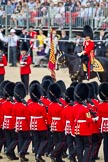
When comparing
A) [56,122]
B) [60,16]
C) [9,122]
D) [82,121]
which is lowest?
[9,122]

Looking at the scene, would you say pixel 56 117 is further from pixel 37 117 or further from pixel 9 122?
pixel 9 122

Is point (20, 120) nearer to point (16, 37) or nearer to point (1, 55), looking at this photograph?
point (1, 55)

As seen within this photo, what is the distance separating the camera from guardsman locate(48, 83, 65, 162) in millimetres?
15750

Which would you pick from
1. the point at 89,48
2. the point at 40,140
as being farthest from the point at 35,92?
the point at 89,48

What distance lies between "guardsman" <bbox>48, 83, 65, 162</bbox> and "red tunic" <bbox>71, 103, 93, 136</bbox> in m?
0.75

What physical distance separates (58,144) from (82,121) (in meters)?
1.09

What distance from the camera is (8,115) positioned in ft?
54.1

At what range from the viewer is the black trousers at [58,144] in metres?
15.9

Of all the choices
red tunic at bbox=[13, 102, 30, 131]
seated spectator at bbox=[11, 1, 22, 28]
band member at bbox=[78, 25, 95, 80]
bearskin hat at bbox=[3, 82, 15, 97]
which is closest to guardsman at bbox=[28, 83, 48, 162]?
red tunic at bbox=[13, 102, 30, 131]

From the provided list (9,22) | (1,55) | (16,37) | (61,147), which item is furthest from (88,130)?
(9,22)

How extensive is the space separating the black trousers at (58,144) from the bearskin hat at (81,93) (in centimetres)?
102

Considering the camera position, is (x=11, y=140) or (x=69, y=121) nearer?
(x=69, y=121)

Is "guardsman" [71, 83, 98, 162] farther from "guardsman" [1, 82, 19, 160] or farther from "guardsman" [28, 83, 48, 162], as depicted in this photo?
"guardsman" [1, 82, 19, 160]

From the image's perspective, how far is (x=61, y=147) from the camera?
15.9 metres
